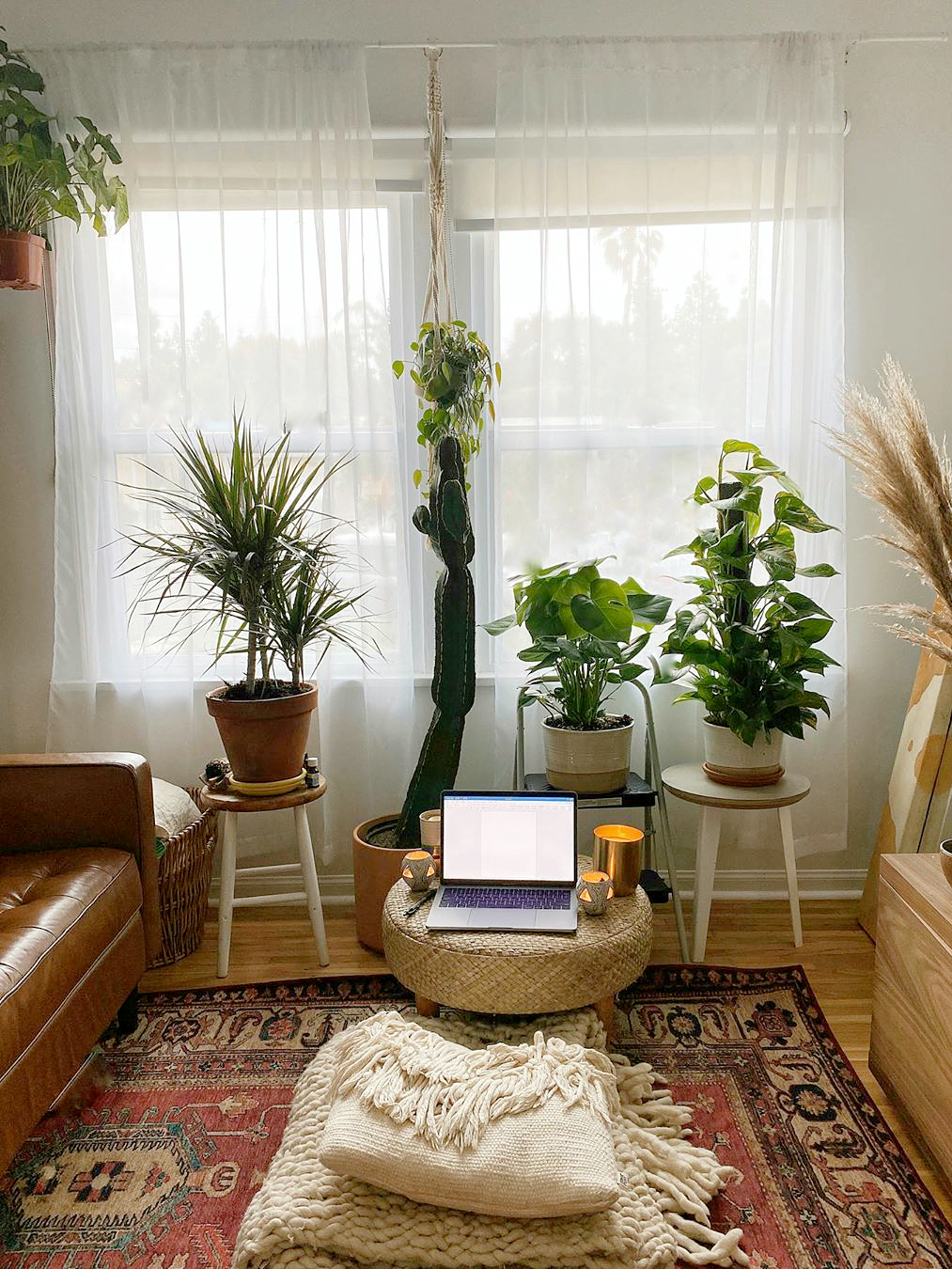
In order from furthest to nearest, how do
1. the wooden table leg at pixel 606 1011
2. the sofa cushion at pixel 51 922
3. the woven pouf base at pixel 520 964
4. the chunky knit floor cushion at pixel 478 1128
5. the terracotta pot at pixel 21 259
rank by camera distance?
the terracotta pot at pixel 21 259, the wooden table leg at pixel 606 1011, the woven pouf base at pixel 520 964, the sofa cushion at pixel 51 922, the chunky knit floor cushion at pixel 478 1128

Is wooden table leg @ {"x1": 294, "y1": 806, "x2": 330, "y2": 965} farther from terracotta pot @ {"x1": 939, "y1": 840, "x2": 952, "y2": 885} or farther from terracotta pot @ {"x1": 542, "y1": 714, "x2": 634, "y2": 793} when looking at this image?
terracotta pot @ {"x1": 939, "y1": 840, "x2": 952, "y2": 885}

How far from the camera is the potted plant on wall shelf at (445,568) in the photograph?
2.54 m

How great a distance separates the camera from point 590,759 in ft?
8.32

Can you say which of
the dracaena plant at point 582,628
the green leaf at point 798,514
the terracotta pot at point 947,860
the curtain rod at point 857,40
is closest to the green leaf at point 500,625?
the dracaena plant at point 582,628

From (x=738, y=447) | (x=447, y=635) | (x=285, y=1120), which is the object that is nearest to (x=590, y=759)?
(x=447, y=635)

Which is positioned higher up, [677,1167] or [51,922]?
[51,922]

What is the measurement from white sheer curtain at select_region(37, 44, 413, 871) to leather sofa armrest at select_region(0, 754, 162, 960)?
0.57 m

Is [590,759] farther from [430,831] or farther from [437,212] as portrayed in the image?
[437,212]

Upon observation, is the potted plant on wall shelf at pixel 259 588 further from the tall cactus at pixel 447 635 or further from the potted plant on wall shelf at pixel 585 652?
the potted plant on wall shelf at pixel 585 652

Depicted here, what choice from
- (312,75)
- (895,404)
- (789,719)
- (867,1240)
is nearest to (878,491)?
(895,404)


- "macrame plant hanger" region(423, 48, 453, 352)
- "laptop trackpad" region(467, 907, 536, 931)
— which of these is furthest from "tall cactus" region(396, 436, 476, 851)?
"laptop trackpad" region(467, 907, 536, 931)

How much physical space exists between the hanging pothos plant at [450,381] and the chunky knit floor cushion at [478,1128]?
139cm

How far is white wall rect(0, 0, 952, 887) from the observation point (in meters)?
Answer: 2.75

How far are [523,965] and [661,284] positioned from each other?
1785 mm
